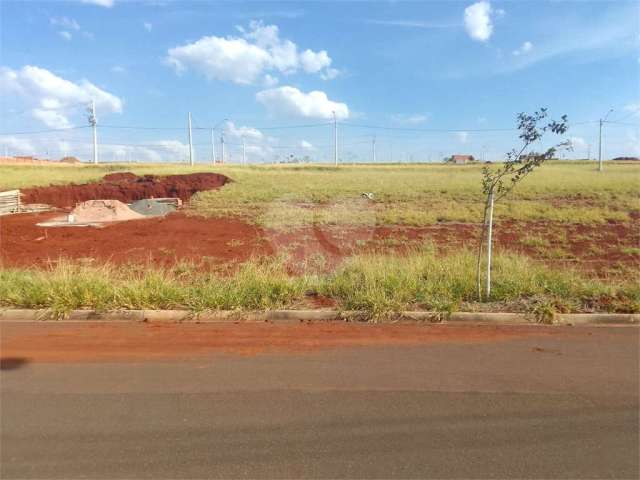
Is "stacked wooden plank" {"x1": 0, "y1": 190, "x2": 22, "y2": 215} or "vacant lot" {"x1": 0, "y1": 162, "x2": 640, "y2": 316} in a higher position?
"stacked wooden plank" {"x1": 0, "y1": 190, "x2": 22, "y2": 215}

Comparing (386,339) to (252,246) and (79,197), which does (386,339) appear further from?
(79,197)

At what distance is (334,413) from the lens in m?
3.75

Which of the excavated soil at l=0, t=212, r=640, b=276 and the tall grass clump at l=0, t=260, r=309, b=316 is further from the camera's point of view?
the excavated soil at l=0, t=212, r=640, b=276

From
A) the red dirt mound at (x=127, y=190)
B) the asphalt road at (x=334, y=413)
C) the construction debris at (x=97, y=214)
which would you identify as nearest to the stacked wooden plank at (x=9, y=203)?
the construction debris at (x=97, y=214)

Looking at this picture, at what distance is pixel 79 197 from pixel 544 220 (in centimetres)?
2947

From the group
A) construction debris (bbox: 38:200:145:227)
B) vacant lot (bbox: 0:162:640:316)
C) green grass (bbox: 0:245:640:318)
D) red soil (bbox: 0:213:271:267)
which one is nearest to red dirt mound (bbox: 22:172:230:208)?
vacant lot (bbox: 0:162:640:316)

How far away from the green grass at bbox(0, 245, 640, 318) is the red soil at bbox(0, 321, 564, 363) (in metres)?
0.48

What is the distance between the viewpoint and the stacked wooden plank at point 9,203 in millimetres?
23453

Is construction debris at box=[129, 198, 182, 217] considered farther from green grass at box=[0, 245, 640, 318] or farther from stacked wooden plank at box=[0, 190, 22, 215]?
green grass at box=[0, 245, 640, 318]

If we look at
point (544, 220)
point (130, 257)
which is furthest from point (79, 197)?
point (544, 220)

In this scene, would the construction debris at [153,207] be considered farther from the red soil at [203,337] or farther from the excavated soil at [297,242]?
the red soil at [203,337]

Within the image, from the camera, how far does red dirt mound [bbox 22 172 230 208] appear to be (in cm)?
3047

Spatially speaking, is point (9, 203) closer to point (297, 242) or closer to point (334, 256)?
point (297, 242)

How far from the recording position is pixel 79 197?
31828 millimetres
